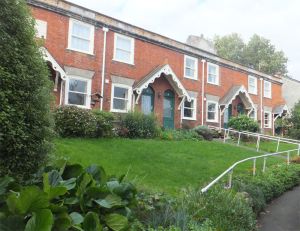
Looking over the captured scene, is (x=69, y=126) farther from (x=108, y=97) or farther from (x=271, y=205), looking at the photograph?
(x=271, y=205)

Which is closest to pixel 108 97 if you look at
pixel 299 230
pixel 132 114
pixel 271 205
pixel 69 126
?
pixel 132 114

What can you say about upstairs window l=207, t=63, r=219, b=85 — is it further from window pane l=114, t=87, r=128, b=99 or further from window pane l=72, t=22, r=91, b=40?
window pane l=72, t=22, r=91, b=40

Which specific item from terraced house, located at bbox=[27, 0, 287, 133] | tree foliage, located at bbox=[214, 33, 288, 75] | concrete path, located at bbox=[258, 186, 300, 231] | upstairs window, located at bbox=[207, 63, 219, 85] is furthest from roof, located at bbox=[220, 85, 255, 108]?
tree foliage, located at bbox=[214, 33, 288, 75]

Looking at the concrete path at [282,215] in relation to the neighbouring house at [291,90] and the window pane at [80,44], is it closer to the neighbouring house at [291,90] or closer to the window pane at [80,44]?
the window pane at [80,44]

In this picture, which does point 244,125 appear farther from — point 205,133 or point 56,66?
point 56,66

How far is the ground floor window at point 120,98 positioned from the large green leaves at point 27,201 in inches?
657

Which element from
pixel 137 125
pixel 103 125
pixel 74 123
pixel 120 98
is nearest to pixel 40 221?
pixel 74 123

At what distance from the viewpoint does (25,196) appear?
10.1 ft

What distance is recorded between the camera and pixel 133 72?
832 inches

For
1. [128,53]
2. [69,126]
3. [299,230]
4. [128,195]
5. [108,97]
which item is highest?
[128,53]

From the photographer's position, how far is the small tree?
450cm

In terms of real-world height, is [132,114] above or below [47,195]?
above

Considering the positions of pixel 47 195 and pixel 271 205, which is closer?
pixel 47 195

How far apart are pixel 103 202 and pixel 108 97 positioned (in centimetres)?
1603
